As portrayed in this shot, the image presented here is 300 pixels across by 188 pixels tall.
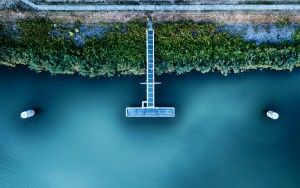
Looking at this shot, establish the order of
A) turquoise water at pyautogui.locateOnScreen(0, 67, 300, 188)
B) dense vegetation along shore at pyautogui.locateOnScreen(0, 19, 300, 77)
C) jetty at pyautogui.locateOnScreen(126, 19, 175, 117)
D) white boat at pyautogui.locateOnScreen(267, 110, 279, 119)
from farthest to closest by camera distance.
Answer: turquoise water at pyautogui.locateOnScreen(0, 67, 300, 188)
dense vegetation along shore at pyautogui.locateOnScreen(0, 19, 300, 77)
white boat at pyautogui.locateOnScreen(267, 110, 279, 119)
jetty at pyautogui.locateOnScreen(126, 19, 175, 117)

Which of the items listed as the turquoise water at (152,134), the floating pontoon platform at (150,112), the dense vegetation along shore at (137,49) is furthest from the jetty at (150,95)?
the turquoise water at (152,134)

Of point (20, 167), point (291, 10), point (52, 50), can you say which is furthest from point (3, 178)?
point (291, 10)

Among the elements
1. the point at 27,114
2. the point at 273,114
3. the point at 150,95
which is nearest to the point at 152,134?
the point at 150,95

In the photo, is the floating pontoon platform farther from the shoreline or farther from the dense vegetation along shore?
the shoreline

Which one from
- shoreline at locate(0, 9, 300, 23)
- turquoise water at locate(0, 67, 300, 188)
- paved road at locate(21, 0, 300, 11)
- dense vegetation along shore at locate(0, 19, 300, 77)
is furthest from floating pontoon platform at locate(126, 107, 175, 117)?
paved road at locate(21, 0, 300, 11)

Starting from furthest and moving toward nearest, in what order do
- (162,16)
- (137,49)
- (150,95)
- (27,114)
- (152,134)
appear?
(152,134)
(137,49)
(27,114)
(162,16)
(150,95)

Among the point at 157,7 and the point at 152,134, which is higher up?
the point at 157,7

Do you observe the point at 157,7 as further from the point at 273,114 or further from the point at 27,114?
the point at 27,114
